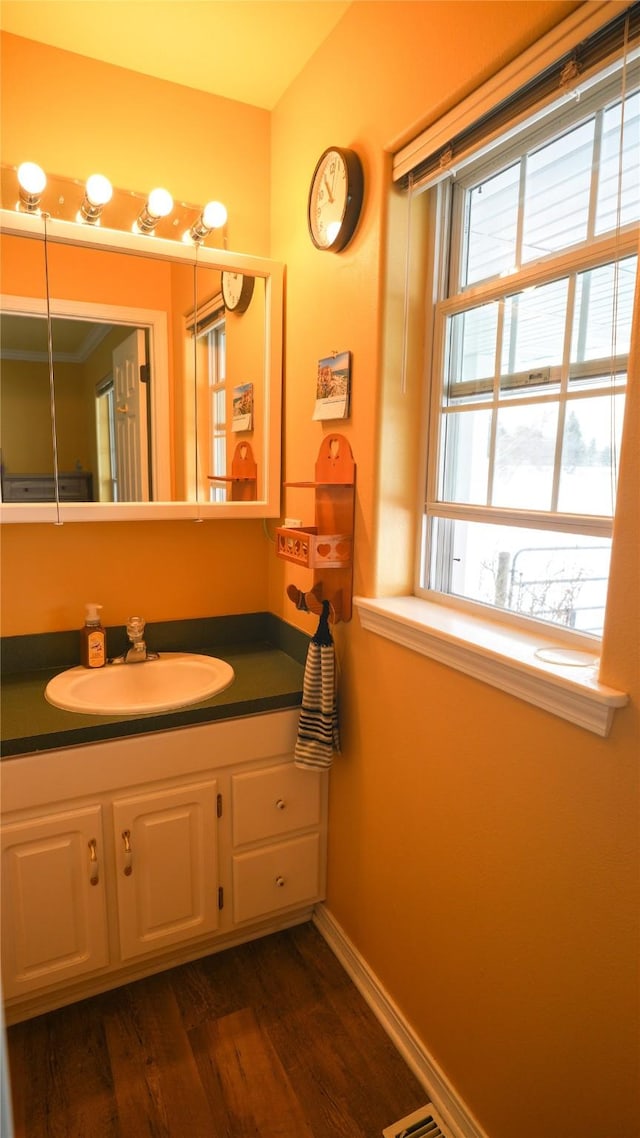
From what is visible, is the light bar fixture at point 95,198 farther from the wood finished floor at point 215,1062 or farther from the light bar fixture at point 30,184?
the wood finished floor at point 215,1062

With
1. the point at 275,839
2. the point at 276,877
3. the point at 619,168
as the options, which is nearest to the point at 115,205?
the point at 619,168

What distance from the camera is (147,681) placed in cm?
185

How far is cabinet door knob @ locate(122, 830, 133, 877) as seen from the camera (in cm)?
156

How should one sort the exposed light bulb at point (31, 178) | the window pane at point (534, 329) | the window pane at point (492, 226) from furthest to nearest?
1. the exposed light bulb at point (31, 178)
2. the window pane at point (492, 226)
3. the window pane at point (534, 329)

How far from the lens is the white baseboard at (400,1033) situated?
1.32 metres

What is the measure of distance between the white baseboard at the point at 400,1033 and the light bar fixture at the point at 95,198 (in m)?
2.08

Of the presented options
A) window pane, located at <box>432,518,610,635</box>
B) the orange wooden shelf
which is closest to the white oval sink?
the orange wooden shelf

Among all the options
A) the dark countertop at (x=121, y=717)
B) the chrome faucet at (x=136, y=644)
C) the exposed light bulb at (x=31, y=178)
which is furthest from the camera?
the chrome faucet at (x=136, y=644)

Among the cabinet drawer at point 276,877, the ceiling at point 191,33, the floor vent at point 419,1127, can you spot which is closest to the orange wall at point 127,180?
the ceiling at point 191,33

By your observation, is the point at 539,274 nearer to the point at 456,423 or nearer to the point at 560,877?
the point at 456,423

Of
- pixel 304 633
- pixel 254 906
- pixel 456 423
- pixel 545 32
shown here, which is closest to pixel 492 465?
pixel 456 423

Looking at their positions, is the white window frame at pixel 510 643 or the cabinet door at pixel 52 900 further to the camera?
the cabinet door at pixel 52 900

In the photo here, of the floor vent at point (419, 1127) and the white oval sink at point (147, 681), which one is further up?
the white oval sink at point (147, 681)

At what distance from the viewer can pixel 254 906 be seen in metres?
1.78
